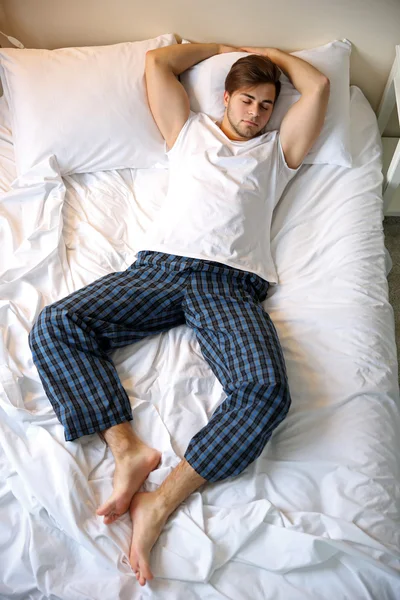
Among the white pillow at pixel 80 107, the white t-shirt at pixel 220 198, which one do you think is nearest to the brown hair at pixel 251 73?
the white t-shirt at pixel 220 198

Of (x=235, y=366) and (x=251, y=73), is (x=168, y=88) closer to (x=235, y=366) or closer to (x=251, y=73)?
(x=251, y=73)

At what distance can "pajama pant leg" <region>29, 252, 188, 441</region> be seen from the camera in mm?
1217

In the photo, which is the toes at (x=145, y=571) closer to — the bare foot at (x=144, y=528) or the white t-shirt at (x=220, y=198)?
the bare foot at (x=144, y=528)

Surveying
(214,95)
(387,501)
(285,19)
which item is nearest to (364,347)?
(387,501)

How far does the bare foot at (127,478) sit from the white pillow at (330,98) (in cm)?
110

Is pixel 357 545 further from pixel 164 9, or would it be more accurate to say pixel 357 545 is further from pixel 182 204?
pixel 164 9

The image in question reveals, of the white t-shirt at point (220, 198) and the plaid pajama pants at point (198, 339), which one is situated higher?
the white t-shirt at point (220, 198)

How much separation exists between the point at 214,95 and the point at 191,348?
2.99 feet

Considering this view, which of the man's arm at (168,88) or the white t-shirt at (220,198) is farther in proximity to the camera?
the man's arm at (168,88)

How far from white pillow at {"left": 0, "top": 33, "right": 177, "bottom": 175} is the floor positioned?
1.03m

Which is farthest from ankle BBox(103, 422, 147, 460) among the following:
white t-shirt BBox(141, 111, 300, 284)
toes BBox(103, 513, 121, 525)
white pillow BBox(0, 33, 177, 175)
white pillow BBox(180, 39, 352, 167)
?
white pillow BBox(180, 39, 352, 167)

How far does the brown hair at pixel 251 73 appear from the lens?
160 cm

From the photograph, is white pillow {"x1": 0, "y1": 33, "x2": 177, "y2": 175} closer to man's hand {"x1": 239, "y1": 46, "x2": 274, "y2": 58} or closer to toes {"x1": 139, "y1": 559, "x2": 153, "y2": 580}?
man's hand {"x1": 239, "y1": 46, "x2": 274, "y2": 58}

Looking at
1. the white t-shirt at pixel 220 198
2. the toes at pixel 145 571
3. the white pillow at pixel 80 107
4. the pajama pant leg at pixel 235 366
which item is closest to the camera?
the toes at pixel 145 571
